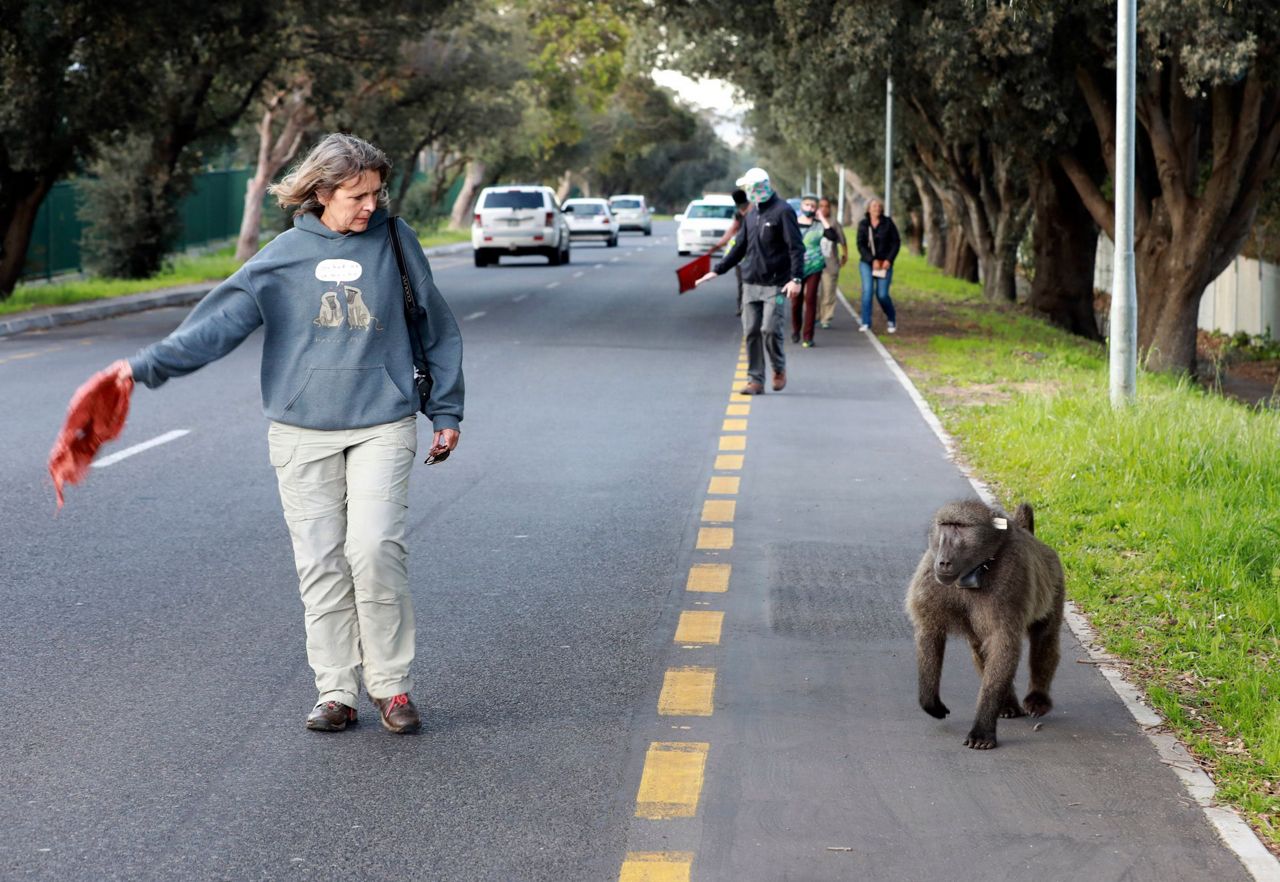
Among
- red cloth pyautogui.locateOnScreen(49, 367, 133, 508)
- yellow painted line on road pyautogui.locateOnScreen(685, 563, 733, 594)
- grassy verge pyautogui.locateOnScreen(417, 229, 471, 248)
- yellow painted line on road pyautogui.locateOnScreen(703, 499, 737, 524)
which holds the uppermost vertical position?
red cloth pyautogui.locateOnScreen(49, 367, 133, 508)

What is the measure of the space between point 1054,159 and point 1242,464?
16900 mm

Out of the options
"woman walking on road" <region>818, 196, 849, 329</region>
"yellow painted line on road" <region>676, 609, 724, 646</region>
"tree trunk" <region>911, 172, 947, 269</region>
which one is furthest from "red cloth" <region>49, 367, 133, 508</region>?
"tree trunk" <region>911, 172, 947, 269</region>

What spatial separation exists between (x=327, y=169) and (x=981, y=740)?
108 inches

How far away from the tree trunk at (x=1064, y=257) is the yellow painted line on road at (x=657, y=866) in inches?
1005

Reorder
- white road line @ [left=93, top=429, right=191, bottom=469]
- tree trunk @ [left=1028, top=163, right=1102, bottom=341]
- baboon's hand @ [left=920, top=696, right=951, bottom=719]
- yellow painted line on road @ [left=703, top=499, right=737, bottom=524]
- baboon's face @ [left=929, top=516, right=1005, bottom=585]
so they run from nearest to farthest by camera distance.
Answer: baboon's face @ [left=929, top=516, right=1005, bottom=585] < baboon's hand @ [left=920, top=696, right=951, bottom=719] < yellow painted line on road @ [left=703, top=499, right=737, bottom=524] < white road line @ [left=93, top=429, right=191, bottom=469] < tree trunk @ [left=1028, top=163, right=1102, bottom=341]

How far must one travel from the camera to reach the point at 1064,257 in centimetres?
2969

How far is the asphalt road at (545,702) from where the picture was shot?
15.9ft

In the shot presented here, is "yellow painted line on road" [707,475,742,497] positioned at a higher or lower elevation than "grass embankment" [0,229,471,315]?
higher

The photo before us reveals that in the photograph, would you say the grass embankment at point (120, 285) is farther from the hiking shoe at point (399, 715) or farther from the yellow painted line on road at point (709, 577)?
the hiking shoe at point (399, 715)

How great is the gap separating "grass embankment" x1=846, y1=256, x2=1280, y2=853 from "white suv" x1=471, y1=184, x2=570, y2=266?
25.7m

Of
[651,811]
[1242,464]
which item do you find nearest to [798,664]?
[651,811]

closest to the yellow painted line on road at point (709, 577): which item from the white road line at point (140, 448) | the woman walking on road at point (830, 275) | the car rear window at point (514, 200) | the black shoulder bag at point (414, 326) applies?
the black shoulder bag at point (414, 326)

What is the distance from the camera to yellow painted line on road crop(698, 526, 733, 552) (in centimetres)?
914

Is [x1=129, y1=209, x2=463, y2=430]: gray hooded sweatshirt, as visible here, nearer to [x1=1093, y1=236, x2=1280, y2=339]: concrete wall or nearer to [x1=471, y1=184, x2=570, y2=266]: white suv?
[x1=1093, y1=236, x2=1280, y2=339]: concrete wall
